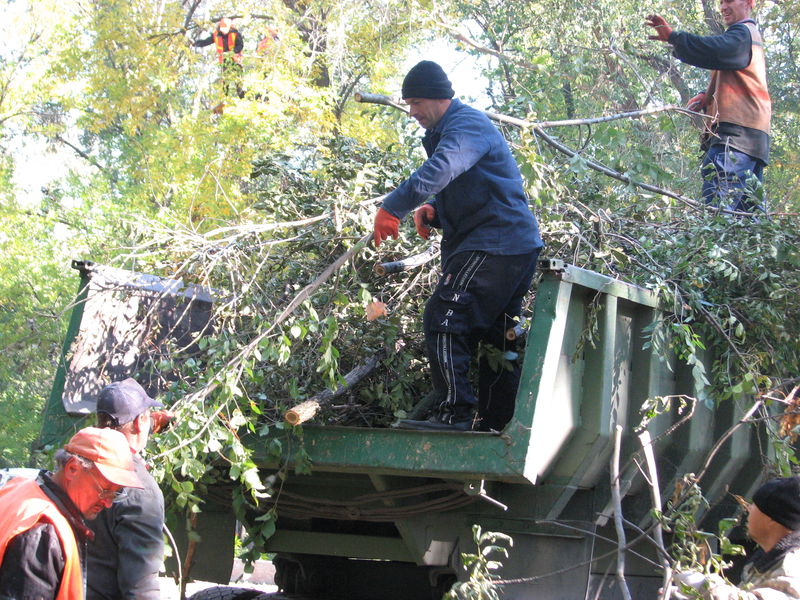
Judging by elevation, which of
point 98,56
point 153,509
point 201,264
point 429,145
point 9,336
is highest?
point 98,56

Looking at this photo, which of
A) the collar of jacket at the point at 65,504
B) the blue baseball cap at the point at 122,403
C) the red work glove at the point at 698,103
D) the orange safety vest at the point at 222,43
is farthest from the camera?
the orange safety vest at the point at 222,43

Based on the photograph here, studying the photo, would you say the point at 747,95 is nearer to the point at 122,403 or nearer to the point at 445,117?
the point at 445,117

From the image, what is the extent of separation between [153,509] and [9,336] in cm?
1107

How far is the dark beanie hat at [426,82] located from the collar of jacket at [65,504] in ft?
8.15

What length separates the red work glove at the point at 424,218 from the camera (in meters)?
4.70

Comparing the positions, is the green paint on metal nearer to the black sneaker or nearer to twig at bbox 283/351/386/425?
twig at bbox 283/351/386/425

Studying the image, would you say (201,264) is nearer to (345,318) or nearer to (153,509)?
(345,318)

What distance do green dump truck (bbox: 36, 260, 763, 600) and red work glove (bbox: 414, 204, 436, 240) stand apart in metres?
1.00

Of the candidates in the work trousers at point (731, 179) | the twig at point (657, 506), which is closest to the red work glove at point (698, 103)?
the work trousers at point (731, 179)

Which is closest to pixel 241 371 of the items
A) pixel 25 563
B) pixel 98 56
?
pixel 25 563

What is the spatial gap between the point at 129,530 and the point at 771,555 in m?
2.07

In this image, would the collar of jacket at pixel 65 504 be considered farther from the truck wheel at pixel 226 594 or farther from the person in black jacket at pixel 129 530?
the truck wheel at pixel 226 594

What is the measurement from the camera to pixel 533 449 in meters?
3.60

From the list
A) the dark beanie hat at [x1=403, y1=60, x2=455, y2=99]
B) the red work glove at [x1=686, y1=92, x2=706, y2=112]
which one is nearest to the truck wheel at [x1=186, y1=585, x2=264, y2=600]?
the dark beanie hat at [x1=403, y1=60, x2=455, y2=99]
